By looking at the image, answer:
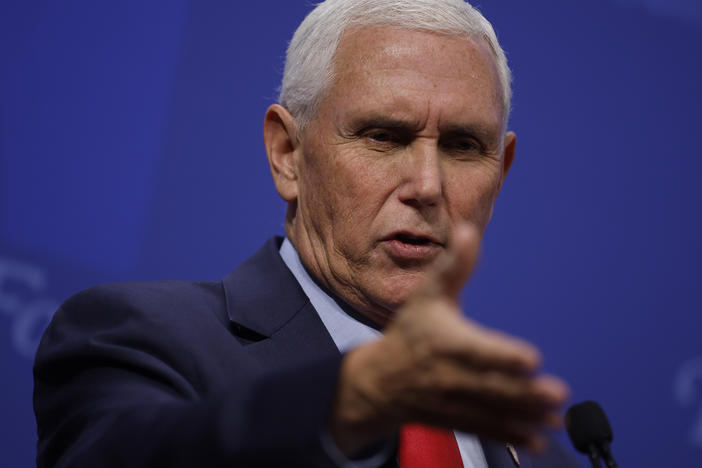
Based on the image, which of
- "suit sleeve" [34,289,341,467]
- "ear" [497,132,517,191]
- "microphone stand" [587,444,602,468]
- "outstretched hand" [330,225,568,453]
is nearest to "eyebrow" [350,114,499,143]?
"ear" [497,132,517,191]

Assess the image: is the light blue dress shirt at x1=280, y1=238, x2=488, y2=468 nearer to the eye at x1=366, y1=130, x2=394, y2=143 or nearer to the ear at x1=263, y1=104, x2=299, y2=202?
the ear at x1=263, y1=104, x2=299, y2=202

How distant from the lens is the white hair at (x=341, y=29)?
1752 millimetres

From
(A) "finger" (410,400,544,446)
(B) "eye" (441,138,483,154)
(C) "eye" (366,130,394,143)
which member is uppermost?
(B) "eye" (441,138,483,154)

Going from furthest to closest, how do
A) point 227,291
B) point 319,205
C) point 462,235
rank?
point 319,205 < point 227,291 < point 462,235

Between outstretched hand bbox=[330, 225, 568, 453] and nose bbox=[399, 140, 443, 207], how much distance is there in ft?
2.84

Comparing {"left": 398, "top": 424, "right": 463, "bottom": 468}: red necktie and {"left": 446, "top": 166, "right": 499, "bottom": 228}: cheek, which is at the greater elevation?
{"left": 446, "top": 166, "right": 499, "bottom": 228}: cheek

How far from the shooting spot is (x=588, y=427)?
137 centimetres

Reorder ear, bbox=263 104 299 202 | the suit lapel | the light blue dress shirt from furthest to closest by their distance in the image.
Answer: ear, bbox=263 104 299 202 → the light blue dress shirt → the suit lapel

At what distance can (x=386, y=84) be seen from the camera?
5.49 ft

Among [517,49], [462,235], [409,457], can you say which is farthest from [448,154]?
[517,49]

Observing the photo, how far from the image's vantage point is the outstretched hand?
0.65 metres

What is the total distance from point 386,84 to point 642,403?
1762 mm

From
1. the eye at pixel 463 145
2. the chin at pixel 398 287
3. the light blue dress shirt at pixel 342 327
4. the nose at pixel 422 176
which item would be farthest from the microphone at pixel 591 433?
the eye at pixel 463 145

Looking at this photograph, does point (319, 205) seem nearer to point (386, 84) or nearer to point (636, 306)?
point (386, 84)
